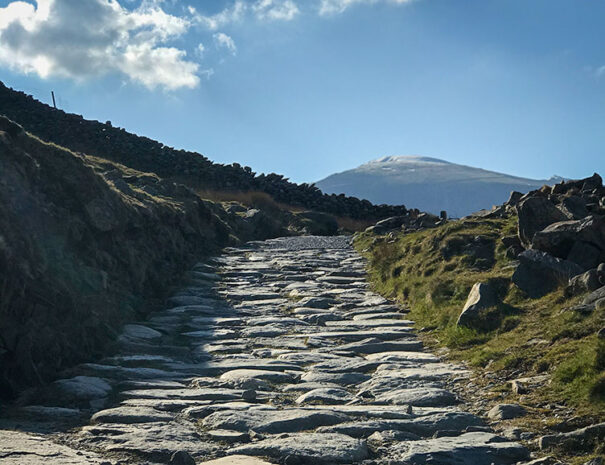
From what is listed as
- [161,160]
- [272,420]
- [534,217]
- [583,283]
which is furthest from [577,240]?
[161,160]

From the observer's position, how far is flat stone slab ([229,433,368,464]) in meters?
4.84

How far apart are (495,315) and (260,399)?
11.4 ft

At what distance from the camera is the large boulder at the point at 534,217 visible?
10.4 meters

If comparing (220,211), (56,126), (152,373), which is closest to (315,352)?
(152,373)

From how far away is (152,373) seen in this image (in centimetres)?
723

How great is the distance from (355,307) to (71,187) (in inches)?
185

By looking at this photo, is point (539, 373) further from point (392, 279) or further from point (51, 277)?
point (392, 279)

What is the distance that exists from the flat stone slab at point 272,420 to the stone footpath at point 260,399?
0.04 ft

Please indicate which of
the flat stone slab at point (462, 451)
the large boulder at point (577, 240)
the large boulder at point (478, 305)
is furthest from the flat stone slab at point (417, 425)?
the large boulder at point (577, 240)

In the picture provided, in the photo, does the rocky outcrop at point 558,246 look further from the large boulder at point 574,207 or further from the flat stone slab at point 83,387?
the flat stone slab at point 83,387

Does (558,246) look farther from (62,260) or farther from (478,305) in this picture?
(62,260)

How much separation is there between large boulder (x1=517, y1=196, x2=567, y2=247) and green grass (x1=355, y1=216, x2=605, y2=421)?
526 millimetres

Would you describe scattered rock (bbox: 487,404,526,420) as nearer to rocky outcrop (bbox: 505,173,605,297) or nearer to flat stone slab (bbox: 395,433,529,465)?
flat stone slab (bbox: 395,433,529,465)

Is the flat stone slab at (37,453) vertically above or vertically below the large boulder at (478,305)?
below
